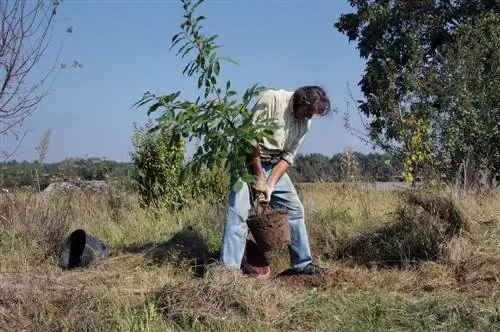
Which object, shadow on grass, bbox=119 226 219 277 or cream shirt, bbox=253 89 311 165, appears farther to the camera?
shadow on grass, bbox=119 226 219 277

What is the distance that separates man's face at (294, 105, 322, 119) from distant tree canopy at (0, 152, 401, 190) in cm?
389

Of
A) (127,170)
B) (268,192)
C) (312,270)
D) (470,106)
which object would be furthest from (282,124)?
(470,106)

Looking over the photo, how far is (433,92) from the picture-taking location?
30.7 feet

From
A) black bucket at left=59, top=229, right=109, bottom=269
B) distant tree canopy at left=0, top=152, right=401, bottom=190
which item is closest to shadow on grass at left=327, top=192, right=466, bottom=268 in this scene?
black bucket at left=59, top=229, right=109, bottom=269

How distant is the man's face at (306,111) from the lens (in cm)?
543

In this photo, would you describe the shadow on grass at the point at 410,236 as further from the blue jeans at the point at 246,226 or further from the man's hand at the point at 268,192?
the man's hand at the point at 268,192

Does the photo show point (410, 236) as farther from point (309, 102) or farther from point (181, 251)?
point (181, 251)

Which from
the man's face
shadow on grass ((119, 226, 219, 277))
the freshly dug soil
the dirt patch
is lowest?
the dirt patch

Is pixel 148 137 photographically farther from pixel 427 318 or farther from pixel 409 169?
pixel 427 318

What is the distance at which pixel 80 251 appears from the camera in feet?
20.2

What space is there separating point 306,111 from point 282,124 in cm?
28

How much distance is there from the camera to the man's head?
5.41 m

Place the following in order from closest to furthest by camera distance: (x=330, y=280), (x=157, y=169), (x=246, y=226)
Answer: (x=330, y=280) → (x=246, y=226) → (x=157, y=169)

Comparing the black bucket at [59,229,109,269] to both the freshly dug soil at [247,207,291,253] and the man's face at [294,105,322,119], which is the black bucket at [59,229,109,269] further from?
the man's face at [294,105,322,119]
